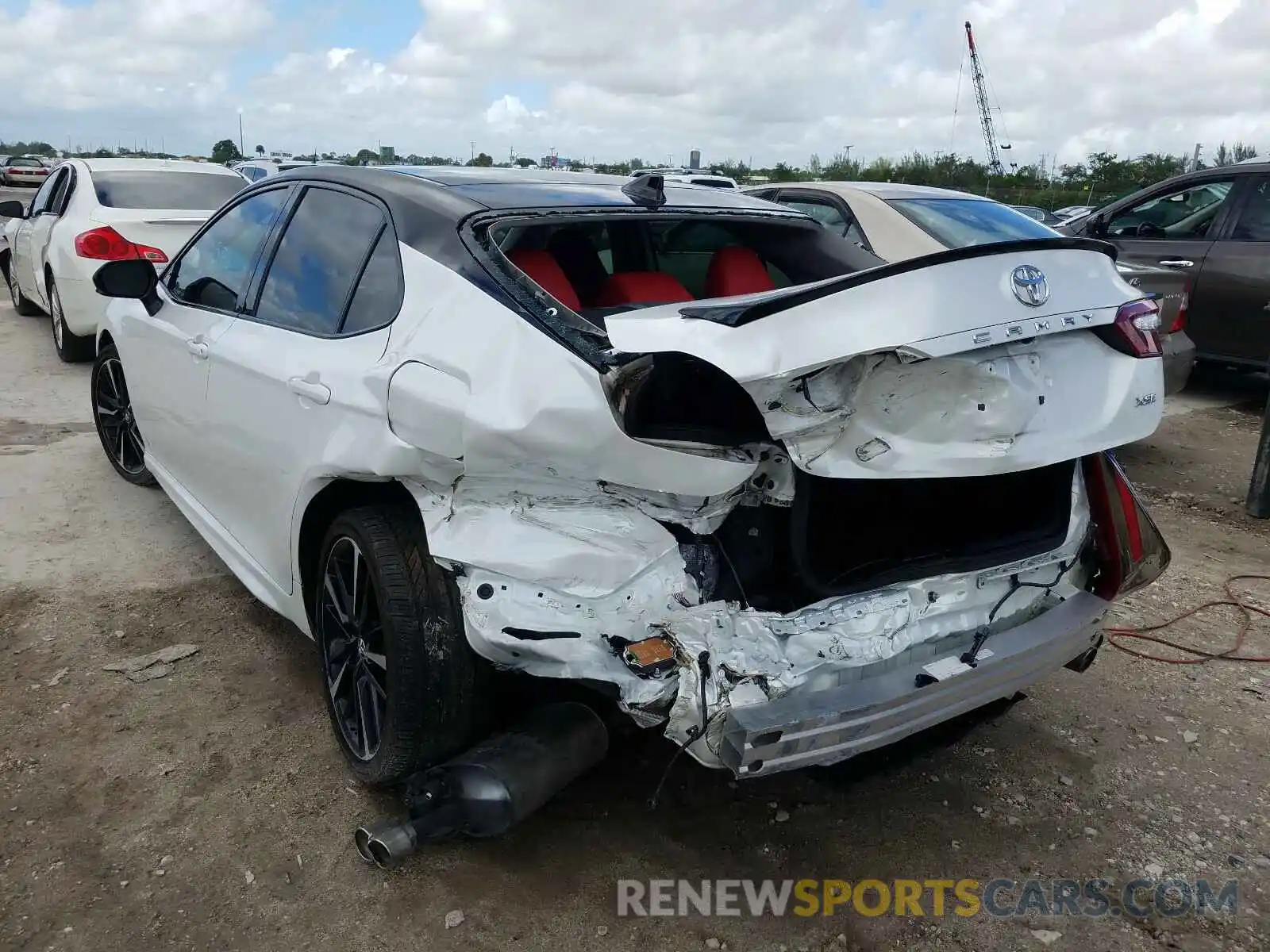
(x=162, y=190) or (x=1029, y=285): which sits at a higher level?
(x=162, y=190)

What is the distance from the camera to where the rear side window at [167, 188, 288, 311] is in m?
3.41

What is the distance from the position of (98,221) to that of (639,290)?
19.1 ft

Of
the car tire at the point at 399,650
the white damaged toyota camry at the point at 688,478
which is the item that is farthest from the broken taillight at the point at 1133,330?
the car tire at the point at 399,650

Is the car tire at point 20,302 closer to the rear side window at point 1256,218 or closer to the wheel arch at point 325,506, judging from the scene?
the wheel arch at point 325,506

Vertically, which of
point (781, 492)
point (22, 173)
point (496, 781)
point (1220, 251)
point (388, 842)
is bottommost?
point (388, 842)

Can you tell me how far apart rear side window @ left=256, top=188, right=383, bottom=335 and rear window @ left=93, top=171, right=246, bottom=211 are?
16.2 ft

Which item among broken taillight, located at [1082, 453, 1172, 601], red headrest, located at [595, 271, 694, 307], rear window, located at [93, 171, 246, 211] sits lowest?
broken taillight, located at [1082, 453, 1172, 601]

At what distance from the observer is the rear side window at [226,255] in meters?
3.41

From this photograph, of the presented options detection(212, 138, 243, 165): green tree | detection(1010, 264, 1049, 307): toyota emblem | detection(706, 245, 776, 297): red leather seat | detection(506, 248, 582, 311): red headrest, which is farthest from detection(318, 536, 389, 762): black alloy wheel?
detection(212, 138, 243, 165): green tree

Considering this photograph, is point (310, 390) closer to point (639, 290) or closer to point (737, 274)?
point (639, 290)

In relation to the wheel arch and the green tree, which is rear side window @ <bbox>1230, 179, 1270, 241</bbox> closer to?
the wheel arch

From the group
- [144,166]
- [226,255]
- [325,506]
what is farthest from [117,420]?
[144,166]

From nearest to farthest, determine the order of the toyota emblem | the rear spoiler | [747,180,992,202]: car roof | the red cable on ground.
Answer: the rear spoiler < the toyota emblem < the red cable on ground < [747,180,992,202]: car roof

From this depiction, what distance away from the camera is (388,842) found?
7.68ft
